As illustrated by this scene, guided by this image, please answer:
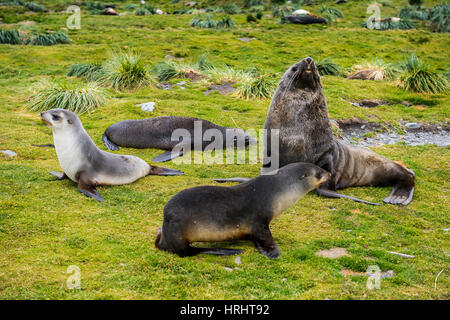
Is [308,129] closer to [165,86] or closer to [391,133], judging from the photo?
[391,133]

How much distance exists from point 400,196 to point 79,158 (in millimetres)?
4978

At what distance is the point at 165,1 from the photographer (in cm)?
4503

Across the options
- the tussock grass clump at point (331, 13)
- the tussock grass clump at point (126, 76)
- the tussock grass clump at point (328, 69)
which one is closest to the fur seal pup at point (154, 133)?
the tussock grass clump at point (126, 76)

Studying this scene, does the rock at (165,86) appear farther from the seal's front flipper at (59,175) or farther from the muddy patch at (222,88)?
the seal's front flipper at (59,175)

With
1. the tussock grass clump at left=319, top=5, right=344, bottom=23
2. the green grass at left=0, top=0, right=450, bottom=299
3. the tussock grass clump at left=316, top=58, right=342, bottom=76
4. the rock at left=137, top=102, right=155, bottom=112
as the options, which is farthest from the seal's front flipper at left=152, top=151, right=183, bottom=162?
the tussock grass clump at left=319, top=5, right=344, bottom=23

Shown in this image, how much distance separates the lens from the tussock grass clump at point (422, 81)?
14680 millimetres

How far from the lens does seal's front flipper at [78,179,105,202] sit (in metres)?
6.35

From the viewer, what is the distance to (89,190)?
6.53 m

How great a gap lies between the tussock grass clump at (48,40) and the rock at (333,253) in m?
19.2

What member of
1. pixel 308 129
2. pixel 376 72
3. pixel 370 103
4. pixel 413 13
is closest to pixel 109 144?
pixel 308 129

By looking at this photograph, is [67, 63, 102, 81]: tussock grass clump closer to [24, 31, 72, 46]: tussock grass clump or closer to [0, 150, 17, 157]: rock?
[0, 150, 17, 157]: rock

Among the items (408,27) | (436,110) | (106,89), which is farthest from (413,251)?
(408,27)

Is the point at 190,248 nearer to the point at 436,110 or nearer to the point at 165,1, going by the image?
the point at 436,110

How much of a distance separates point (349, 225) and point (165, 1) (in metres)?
43.3
